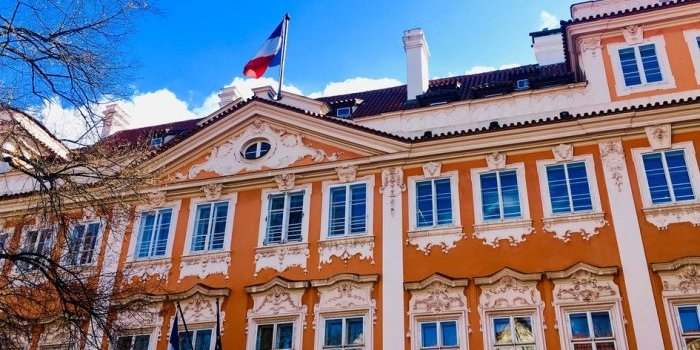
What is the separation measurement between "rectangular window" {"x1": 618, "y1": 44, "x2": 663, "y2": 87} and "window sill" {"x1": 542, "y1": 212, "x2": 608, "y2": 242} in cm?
408

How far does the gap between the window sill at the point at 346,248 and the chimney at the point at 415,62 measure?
575cm

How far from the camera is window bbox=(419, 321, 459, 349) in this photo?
14953 mm

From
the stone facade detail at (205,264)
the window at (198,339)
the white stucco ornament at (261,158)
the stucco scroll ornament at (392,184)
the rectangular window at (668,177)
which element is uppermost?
the white stucco ornament at (261,158)

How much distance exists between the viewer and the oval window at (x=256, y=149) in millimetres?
19219

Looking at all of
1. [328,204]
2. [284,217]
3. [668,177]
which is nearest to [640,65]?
[668,177]

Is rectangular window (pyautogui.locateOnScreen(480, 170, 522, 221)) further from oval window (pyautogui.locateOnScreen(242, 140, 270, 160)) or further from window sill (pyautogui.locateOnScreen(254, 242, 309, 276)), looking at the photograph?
oval window (pyautogui.locateOnScreen(242, 140, 270, 160))

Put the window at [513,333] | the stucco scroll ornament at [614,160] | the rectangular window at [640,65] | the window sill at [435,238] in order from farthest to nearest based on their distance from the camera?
the rectangular window at [640,65]
the window sill at [435,238]
the stucco scroll ornament at [614,160]
the window at [513,333]

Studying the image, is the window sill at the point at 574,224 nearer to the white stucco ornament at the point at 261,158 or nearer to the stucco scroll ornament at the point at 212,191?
the white stucco ornament at the point at 261,158

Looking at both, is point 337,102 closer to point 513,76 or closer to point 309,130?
point 309,130

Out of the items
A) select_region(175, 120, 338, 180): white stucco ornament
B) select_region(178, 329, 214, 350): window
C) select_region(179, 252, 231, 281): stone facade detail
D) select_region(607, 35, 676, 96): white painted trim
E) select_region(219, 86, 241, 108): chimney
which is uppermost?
select_region(219, 86, 241, 108): chimney

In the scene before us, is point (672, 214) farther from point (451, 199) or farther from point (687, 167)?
point (451, 199)

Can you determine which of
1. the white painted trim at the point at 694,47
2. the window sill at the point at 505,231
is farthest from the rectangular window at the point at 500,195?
the white painted trim at the point at 694,47

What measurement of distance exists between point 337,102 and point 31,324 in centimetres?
1271

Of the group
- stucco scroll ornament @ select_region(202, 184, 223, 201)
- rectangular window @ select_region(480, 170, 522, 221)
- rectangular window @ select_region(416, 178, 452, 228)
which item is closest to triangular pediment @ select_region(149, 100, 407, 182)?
stucco scroll ornament @ select_region(202, 184, 223, 201)
